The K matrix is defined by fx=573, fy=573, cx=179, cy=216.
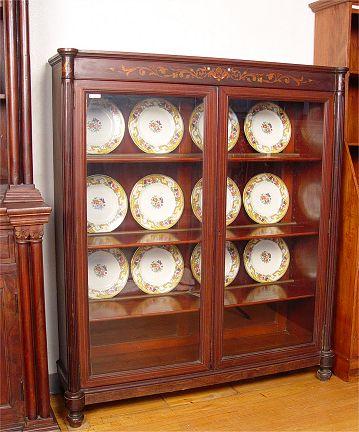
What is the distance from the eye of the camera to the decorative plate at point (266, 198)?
8.87ft

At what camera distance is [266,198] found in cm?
275

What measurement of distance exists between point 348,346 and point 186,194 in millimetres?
1063

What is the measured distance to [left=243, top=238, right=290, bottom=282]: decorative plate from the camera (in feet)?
9.12

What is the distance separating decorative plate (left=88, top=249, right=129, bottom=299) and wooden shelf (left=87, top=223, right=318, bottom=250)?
0.06 m

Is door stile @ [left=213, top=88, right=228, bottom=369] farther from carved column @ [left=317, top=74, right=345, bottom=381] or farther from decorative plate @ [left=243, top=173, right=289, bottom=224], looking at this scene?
carved column @ [left=317, top=74, right=345, bottom=381]

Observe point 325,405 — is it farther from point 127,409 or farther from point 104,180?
point 104,180

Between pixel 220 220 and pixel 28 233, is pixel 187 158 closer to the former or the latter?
pixel 220 220

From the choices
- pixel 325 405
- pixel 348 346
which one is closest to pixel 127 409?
pixel 325 405

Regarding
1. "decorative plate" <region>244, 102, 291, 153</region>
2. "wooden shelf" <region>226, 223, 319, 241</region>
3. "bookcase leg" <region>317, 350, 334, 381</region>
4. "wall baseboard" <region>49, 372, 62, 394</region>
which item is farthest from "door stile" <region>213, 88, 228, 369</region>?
"wall baseboard" <region>49, 372, 62, 394</region>

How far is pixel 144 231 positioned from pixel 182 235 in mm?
169

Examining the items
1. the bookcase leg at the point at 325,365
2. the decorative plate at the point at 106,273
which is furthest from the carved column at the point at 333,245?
the decorative plate at the point at 106,273

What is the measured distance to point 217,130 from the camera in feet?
7.94

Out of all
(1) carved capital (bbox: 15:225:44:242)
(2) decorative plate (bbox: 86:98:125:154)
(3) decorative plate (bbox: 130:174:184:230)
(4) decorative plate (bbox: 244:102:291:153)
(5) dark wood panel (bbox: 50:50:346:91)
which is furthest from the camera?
(4) decorative plate (bbox: 244:102:291:153)

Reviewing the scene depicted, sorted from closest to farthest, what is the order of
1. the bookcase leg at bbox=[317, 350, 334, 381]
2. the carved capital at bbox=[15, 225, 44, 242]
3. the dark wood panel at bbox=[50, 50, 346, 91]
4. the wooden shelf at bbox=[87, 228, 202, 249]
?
the carved capital at bbox=[15, 225, 44, 242] → the dark wood panel at bbox=[50, 50, 346, 91] → the wooden shelf at bbox=[87, 228, 202, 249] → the bookcase leg at bbox=[317, 350, 334, 381]
